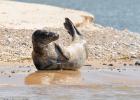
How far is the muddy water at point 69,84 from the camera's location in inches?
438

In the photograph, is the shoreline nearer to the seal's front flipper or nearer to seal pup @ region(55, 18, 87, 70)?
seal pup @ region(55, 18, 87, 70)

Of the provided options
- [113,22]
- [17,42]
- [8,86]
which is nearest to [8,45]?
[17,42]

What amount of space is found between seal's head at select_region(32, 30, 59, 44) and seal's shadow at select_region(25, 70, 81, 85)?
0.60 meters

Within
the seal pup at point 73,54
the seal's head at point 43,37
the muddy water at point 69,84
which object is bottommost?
the muddy water at point 69,84

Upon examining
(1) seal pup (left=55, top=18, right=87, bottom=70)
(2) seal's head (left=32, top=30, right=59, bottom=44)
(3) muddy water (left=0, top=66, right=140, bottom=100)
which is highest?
(2) seal's head (left=32, top=30, right=59, bottom=44)

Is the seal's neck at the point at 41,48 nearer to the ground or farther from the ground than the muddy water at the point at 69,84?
farther from the ground

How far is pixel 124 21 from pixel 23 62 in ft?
59.9

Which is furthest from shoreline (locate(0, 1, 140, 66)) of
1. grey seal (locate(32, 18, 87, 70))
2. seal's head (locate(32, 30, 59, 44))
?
seal's head (locate(32, 30, 59, 44))

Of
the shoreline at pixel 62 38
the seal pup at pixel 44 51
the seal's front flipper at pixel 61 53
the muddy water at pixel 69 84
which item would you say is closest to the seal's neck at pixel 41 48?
the seal pup at pixel 44 51

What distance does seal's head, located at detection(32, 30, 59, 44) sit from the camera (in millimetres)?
13648

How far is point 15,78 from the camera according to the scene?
12.8m

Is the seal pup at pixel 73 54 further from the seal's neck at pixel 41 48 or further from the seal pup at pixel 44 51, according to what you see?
the seal's neck at pixel 41 48

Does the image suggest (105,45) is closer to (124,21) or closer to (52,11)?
(52,11)

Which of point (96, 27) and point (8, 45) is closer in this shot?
point (8, 45)
